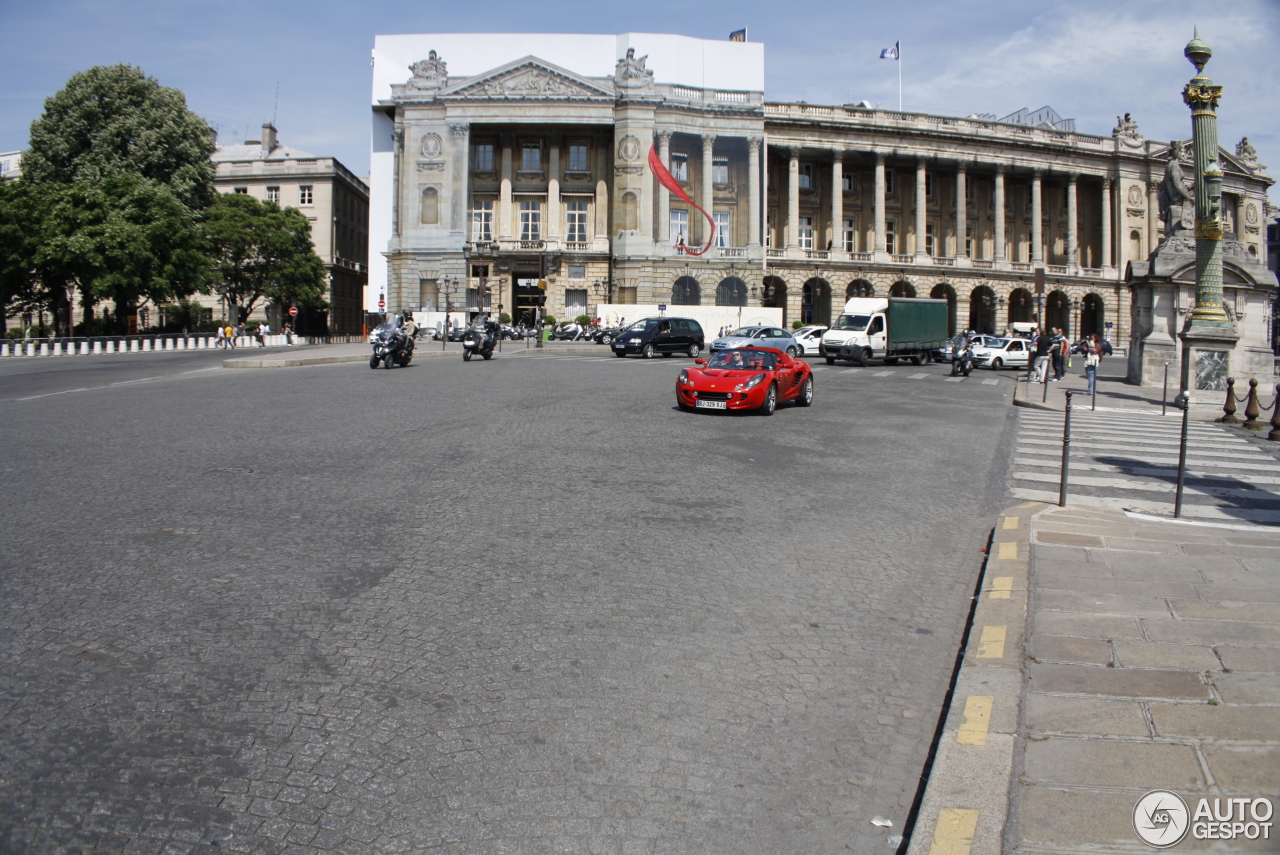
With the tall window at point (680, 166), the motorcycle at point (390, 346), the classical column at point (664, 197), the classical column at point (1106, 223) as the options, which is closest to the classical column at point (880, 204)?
the tall window at point (680, 166)

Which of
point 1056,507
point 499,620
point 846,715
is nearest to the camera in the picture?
point 846,715

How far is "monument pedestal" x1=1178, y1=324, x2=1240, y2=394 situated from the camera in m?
23.5

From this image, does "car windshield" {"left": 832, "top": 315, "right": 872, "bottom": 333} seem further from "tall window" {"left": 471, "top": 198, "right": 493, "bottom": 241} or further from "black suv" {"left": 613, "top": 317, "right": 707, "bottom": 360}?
"tall window" {"left": 471, "top": 198, "right": 493, "bottom": 241}

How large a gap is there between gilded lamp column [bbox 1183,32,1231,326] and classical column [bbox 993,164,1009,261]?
57.4m

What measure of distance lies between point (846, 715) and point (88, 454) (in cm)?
987

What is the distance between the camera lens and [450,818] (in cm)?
346

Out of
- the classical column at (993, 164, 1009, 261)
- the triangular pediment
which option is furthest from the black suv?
the classical column at (993, 164, 1009, 261)

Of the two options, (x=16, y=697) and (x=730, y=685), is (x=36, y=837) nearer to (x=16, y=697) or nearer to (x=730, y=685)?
(x=16, y=697)

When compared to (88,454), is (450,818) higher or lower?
lower

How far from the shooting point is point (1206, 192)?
79.6 feet

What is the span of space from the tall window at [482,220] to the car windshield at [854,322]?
37325mm

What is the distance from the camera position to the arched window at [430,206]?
69.3 meters

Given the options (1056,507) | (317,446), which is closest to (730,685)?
(1056,507)

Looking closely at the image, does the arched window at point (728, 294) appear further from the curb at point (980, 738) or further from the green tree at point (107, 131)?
the curb at point (980, 738)
